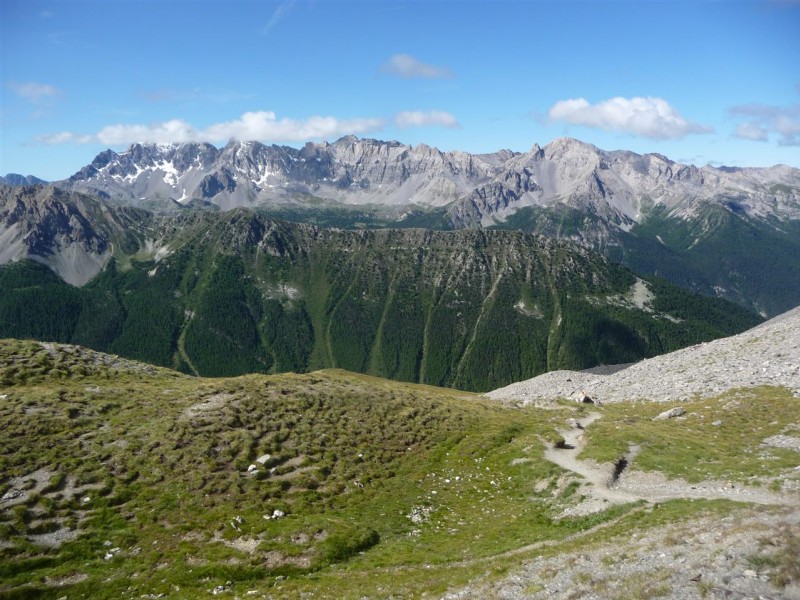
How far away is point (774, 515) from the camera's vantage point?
25250mm

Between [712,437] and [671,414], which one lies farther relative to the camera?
[671,414]

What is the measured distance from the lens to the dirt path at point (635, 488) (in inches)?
1388

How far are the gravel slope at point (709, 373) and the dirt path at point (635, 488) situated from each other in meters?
33.3

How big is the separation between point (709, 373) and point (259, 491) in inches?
2788

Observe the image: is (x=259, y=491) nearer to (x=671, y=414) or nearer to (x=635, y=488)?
(x=635, y=488)

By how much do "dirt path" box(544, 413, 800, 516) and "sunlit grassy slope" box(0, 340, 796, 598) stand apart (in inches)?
71.7

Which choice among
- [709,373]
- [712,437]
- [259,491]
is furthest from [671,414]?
[259,491]

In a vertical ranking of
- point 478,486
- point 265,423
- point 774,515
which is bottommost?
point 478,486

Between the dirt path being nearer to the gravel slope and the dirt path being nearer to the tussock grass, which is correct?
the tussock grass

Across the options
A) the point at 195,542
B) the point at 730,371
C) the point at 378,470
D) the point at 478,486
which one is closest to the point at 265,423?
the point at 378,470

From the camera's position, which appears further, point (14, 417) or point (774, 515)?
point (14, 417)

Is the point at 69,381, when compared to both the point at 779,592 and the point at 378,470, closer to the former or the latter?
the point at 378,470

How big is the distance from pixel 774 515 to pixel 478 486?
910 inches

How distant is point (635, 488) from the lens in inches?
1582
